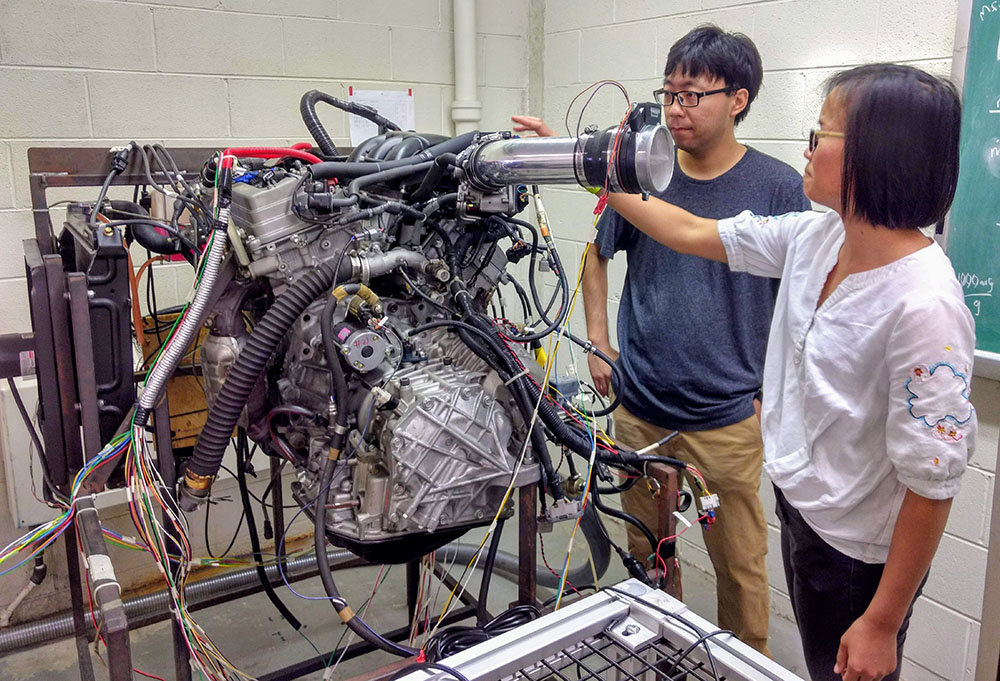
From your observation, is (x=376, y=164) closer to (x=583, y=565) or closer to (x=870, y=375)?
(x=870, y=375)

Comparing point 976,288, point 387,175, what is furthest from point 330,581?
point 976,288

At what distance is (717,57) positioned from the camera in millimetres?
1848

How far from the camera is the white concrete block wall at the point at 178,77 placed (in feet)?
7.57

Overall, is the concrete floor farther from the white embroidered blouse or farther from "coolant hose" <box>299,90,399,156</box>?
"coolant hose" <box>299,90,399,156</box>

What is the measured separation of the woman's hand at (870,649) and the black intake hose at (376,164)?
1054mm

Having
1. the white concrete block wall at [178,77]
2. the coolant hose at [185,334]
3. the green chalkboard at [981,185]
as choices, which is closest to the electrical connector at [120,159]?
the coolant hose at [185,334]

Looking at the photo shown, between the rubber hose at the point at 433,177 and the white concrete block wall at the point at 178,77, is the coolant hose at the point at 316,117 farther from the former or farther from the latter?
the white concrete block wall at the point at 178,77

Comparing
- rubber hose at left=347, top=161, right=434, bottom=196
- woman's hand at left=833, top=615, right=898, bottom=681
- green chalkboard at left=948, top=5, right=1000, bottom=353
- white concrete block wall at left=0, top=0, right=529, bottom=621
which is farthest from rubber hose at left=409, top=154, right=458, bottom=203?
white concrete block wall at left=0, top=0, right=529, bottom=621

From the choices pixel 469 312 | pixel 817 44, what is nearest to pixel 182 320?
pixel 469 312

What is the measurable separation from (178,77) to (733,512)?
215 centimetres

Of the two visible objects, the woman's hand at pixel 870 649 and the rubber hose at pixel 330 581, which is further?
the rubber hose at pixel 330 581

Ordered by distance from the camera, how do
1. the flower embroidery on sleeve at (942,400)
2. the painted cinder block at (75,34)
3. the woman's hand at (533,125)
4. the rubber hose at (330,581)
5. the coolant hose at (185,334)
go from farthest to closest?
1. the painted cinder block at (75,34)
2. the woman's hand at (533,125)
3. the coolant hose at (185,334)
4. the rubber hose at (330,581)
5. the flower embroidery on sleeve at (942,400)

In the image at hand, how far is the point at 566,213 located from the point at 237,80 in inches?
52.5

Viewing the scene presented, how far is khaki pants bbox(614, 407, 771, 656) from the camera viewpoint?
1941 mm
